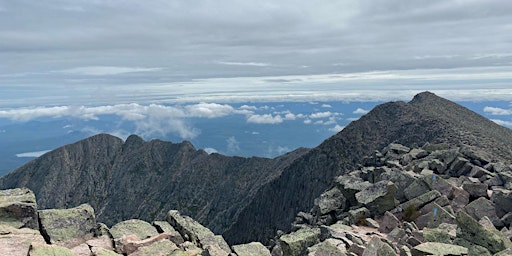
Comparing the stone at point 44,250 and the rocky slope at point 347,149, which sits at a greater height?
the stone at point 44,250

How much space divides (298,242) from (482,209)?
16311 millimetres

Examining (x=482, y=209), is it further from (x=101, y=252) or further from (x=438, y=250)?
(x=101, y=252)

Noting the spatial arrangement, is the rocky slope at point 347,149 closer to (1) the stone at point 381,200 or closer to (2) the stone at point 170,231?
(1) the stone at point 381,200

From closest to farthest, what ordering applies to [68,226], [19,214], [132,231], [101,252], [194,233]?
[101,252] → [19,214] → [68,226] → [132,231] → [194,233]

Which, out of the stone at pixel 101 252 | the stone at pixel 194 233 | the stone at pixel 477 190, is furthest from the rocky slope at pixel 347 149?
the stone at pixel 101 252

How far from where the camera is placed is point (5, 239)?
70.3 ft

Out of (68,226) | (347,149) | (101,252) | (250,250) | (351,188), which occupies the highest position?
(68,226)

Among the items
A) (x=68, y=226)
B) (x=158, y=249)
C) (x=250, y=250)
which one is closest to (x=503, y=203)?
(x=250, y=250)

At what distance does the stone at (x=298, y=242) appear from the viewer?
28.0m

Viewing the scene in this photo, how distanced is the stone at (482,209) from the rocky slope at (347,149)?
85.4 m

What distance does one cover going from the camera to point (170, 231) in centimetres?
2816

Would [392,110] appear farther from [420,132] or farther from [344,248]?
[344,248]

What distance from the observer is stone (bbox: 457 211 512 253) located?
24172 mm

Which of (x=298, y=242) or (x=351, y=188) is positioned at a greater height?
(x=298, y=242)
